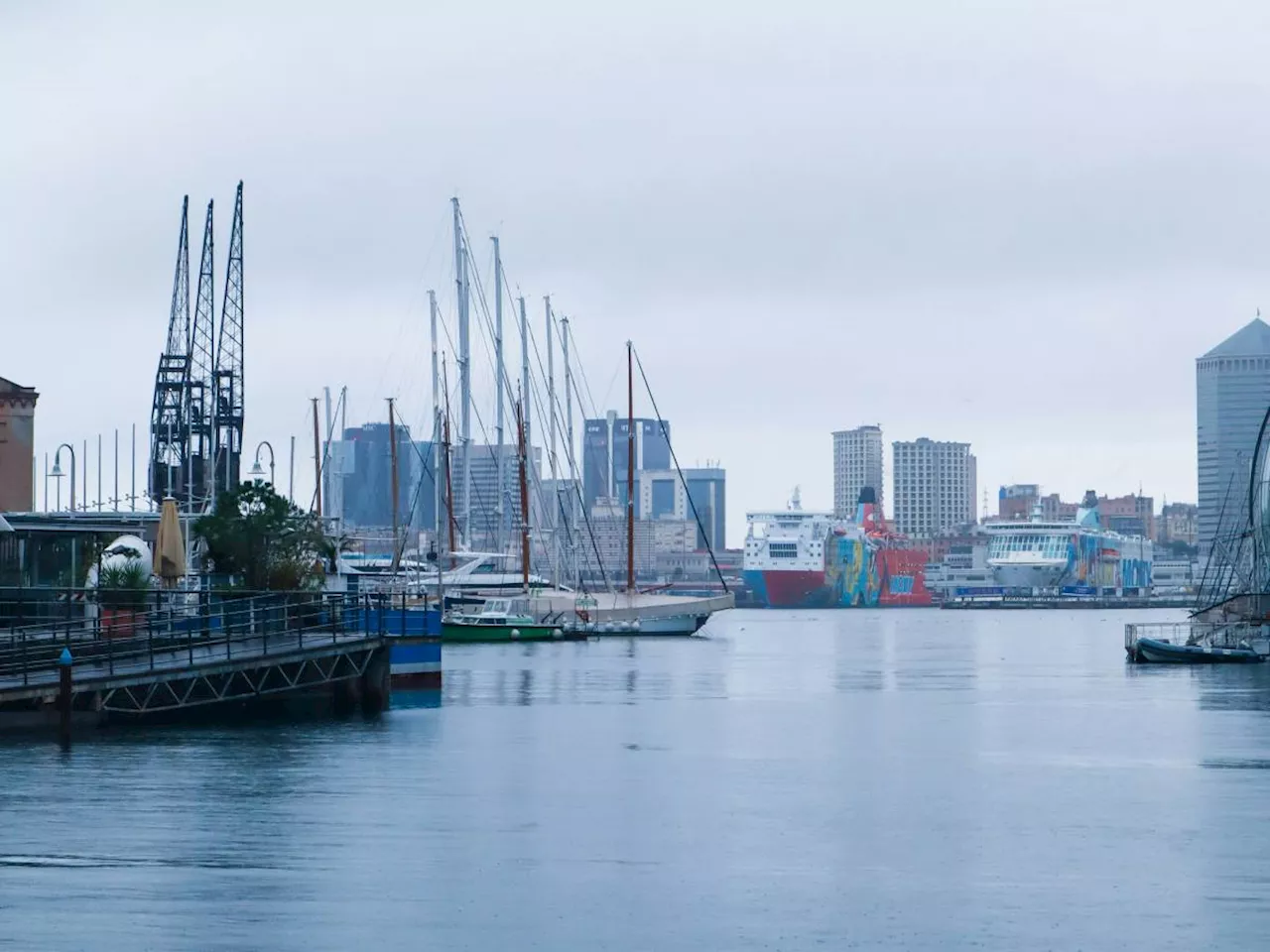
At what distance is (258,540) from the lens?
204 feet

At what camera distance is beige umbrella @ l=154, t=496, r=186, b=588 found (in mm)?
Answer: 50188

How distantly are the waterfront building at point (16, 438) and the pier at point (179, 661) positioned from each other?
2754 centimetres

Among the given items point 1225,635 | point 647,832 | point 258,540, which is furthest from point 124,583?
A: point 1225,635

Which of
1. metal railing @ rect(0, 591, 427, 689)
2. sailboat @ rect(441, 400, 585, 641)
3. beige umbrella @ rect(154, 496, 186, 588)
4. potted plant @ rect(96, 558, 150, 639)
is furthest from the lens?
sailboat @ rect(441, 400, 585, 641)

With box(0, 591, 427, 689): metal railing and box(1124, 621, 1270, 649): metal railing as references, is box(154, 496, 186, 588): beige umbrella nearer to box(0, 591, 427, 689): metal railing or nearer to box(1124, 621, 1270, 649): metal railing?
box(0, 591, 427, 689): metal railing

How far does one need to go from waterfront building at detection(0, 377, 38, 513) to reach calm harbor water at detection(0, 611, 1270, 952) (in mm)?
28321

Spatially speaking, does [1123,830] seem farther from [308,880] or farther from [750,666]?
[750,666]

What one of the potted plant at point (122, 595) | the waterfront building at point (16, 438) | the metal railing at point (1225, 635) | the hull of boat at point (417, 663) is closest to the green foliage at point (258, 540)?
the hull of boat at point (417, 663)

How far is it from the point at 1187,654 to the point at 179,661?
5537 centimetres

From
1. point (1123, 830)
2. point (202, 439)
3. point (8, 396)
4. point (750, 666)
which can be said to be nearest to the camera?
point (1123, 830)

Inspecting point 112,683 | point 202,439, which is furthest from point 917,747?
point 202,439

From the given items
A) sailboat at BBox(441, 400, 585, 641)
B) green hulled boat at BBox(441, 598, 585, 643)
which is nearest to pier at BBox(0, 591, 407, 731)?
green hulled boat at BBox(441, 598, 585, 643)

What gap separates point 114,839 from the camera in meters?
26.9

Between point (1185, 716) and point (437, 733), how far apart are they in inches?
798
